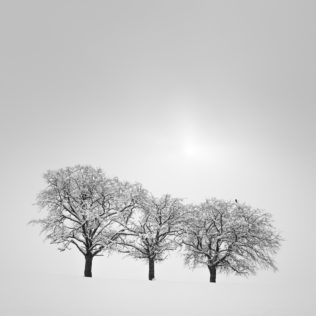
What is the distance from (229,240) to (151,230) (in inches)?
374

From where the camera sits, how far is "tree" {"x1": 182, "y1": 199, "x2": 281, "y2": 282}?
3625cm

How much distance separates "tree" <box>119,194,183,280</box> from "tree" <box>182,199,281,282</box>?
1.87m

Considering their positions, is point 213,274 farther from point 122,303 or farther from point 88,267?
point 122,303

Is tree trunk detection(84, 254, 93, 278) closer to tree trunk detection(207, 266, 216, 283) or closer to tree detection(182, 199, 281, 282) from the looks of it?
tree detection(182, 199, 281, 282)

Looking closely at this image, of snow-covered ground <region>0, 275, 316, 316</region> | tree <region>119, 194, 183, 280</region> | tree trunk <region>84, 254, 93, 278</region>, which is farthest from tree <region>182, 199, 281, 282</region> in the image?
snow-covered ground <region>0, 275, 316, 316</region>

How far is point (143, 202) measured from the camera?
3428cm

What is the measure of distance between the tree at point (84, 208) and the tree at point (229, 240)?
29.7ft

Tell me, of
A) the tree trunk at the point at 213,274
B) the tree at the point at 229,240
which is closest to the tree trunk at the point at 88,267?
the tree at the point at 229,240

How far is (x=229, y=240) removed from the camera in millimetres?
36250

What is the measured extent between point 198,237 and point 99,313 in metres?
25.0

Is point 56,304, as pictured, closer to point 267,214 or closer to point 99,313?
point 99,313

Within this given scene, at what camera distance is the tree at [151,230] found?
110ft

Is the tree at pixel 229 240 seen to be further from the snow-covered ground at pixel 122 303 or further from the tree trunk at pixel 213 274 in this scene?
the snow-covered ground at pixel 122 303

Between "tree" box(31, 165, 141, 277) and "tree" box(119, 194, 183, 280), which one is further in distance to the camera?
"tree" box(119, 194, 183, 280)
